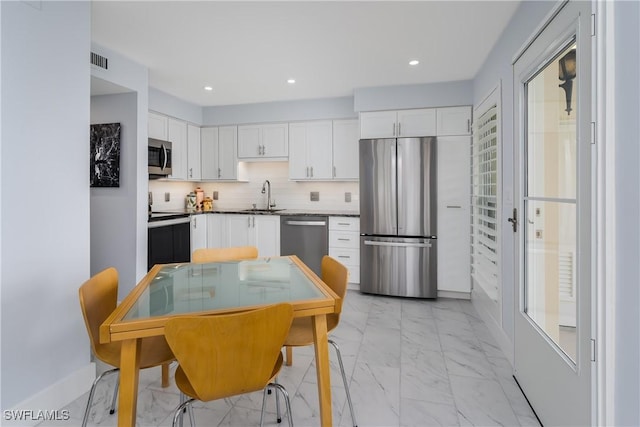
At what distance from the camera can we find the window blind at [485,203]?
283 centimetres

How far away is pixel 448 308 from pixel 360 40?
2807mm

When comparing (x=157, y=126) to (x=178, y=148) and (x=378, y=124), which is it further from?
(x=378, y=124)

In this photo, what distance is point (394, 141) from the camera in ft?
12.8

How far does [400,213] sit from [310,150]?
1.56 metres

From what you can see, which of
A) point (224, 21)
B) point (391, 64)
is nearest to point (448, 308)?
point (391, 64)

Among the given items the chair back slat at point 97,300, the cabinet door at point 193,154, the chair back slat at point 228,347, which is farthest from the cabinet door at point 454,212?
the cabinet door at point 193,154

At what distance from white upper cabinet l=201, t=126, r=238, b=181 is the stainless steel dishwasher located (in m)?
1.23

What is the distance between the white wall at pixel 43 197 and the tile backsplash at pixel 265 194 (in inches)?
104

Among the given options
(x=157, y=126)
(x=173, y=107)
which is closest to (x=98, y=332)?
(x=157, y=126)

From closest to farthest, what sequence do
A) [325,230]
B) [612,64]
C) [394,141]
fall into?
[612,64]
[394,141]
[325,230]

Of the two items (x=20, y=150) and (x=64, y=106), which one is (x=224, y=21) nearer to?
(x=64, y=106)

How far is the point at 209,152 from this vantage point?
5062 mm

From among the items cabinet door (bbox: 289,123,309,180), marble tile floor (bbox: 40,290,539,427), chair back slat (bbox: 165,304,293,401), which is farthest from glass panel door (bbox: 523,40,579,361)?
cabinet door (bbox: 289,123,309,180)

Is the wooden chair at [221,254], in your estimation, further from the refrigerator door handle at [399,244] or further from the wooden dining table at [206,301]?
the refrigerator door handle at [399,244]
